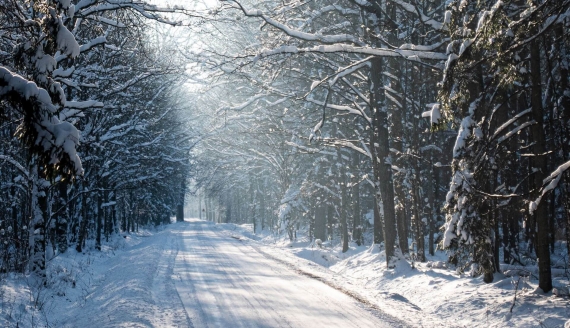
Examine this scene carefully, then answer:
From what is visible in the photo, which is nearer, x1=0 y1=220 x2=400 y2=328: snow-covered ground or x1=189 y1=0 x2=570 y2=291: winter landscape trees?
x1=0 y1=220 x2=400 y2=328: snow-covered ground

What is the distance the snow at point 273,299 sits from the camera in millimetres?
7586

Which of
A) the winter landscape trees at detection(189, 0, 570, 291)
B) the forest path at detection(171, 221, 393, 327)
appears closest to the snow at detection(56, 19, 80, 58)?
the forest path at detection(171, 221, 393, 327)

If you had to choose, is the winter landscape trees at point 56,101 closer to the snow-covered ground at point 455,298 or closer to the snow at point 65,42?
the snow at point 65,42

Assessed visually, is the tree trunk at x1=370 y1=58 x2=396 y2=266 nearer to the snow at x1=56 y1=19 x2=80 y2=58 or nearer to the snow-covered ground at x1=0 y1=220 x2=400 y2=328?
the snow-covered ground at x1=0 y1=220 x2=400 y2=328

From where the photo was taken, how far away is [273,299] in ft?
30.6

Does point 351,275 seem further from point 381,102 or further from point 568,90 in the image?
point 568,90

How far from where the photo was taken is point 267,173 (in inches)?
1698

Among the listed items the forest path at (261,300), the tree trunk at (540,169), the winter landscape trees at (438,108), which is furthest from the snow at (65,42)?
the tree trunk at (540,169)

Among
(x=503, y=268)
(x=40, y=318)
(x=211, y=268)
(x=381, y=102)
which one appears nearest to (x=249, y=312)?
(x=40, y=318)

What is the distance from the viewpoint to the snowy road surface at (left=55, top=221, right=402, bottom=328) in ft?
24.7

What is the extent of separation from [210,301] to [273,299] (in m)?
1.29

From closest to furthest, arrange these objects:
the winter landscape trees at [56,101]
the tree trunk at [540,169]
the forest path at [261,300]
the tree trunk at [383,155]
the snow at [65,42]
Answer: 1. the winter landscape trees at [56,101]
2. the snow at [65,42]
3. the forest path at [261,300]
4. the tree trunk at [540,169]
5. the tree trunk at [383,155]

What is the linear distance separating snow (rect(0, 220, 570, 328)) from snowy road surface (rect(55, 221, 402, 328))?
2 cm

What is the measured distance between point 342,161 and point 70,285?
12.6m
